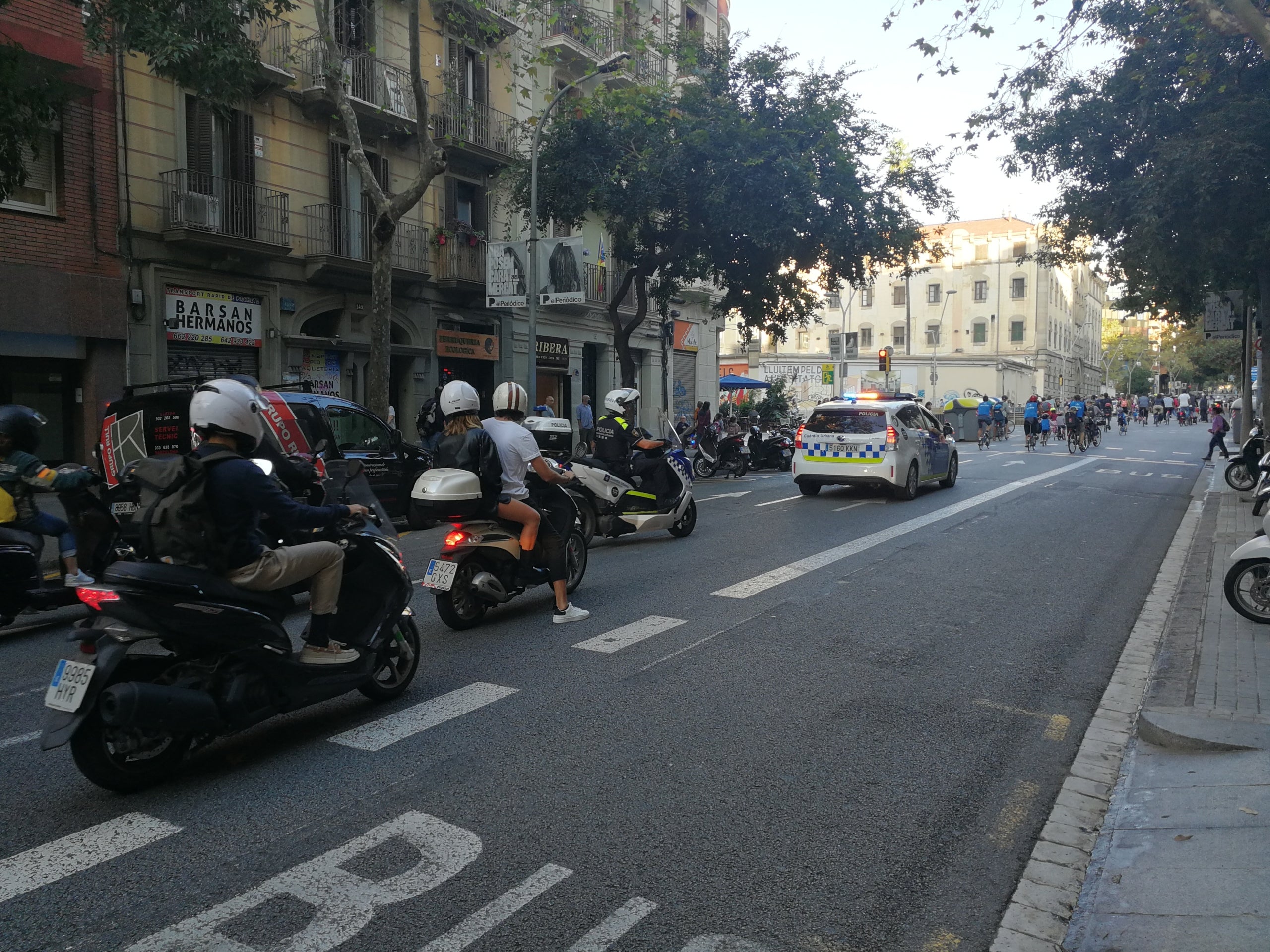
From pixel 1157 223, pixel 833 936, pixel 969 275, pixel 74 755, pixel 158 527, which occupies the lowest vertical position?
pixel 833 936

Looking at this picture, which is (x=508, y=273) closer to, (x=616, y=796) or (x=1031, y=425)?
(x=1031, y=425)

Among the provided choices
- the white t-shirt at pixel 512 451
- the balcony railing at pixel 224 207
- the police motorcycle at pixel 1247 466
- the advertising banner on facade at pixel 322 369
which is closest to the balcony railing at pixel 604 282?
the advertising banner on facade at pixel 322 369

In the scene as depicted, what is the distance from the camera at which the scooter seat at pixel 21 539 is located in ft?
23.0

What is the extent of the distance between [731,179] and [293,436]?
44.7 feet

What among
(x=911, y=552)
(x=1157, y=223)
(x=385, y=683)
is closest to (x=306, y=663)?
(x=385, y=683)

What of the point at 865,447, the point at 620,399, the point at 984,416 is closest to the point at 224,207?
the point at 620,399

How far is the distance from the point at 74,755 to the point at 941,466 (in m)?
15.5

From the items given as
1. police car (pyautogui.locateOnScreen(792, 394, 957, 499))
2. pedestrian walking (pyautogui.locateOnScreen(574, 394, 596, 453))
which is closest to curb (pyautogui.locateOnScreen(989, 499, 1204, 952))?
police car (pyautogui.locateOnScreen(792, 394, 957, 499))

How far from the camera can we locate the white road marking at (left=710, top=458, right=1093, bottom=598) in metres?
8.76

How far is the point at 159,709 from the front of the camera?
396 centimetres

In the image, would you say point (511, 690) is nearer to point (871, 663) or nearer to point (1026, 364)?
point (871, 663)

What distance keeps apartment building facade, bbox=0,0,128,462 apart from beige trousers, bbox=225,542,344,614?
1353 cm

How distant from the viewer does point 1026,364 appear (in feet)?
268

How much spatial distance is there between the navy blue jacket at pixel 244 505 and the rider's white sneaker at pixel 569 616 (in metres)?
3.15
